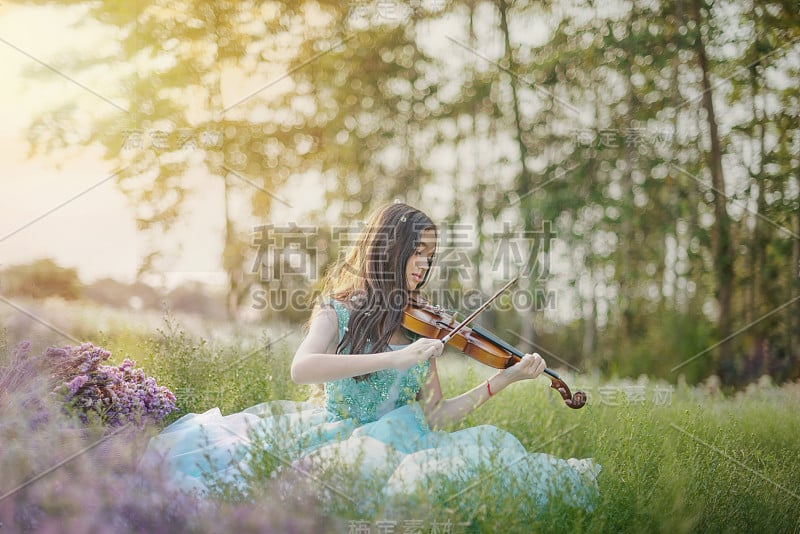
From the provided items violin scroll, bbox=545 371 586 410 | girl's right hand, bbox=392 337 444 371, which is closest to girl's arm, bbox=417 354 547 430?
violin scroll, bbox=545 371 586 410

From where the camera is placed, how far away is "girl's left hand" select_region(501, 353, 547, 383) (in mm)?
2355

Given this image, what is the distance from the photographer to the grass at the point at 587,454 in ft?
6.38

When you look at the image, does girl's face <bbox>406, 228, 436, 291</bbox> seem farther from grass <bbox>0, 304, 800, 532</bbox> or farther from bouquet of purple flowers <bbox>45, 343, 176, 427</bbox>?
bouquet of purple flowers <bbox>45, 343, 176, 427</bbox>

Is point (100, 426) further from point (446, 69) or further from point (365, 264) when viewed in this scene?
point (446, 69)

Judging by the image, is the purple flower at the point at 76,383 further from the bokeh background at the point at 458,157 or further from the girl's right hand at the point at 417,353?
the bokeh background at the point at 458,157

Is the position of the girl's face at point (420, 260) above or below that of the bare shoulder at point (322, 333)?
above

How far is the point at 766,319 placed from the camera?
5.55 meters

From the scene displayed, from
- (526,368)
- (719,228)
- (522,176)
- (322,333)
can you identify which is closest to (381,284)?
(322,333)

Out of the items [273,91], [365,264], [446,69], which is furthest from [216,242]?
[365,264]

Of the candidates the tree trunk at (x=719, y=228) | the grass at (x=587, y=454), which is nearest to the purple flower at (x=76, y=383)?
the grass at (x=587, y=454)

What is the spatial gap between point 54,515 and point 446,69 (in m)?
5.43

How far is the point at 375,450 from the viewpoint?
2152mm

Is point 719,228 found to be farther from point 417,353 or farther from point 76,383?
point 76,383

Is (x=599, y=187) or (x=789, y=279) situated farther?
(x=599, y=187)
